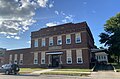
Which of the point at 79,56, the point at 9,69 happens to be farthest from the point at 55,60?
the point at 9,69

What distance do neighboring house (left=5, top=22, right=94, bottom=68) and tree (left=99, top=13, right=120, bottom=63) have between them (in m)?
6.75

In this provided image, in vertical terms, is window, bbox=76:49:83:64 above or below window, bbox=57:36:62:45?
below

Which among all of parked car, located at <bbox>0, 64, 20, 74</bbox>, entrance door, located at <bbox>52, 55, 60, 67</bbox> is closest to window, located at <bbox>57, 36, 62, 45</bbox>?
entrance door, located at <bbox>52, 55, 60, 67</bbox>

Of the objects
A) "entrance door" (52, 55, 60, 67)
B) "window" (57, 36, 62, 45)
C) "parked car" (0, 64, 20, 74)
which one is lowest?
"parked car" (0, 64, 20, 74)

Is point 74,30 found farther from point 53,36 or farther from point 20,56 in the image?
point 20,56

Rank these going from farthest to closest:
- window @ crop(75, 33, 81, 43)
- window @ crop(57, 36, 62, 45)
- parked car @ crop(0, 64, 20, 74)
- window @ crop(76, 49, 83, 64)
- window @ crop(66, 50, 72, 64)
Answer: window @ crop(57, 36, 62, 45)
window @ crop(66, 50, 72, 64)
window @ crop(75, 33, 81, 43)
window @ crop(76, 49, 83, 64)
parked car @ crop(0, 64, 20, 74)

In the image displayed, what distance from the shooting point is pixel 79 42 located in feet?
123

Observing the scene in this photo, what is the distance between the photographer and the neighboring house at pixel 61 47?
3686 centimetres

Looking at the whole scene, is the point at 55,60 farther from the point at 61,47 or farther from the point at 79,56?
the point at 79,56

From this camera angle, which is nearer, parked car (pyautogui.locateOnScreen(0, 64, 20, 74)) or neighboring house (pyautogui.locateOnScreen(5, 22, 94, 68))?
parked car (pyautogui.locateOnScreen(0, 64, 20, 74))

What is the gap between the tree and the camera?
142 feet

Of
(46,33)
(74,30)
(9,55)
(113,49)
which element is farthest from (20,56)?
(113,49)

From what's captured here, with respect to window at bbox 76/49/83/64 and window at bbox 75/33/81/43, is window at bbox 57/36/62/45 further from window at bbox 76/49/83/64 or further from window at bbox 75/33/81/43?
window at bbox 76/49/83/64

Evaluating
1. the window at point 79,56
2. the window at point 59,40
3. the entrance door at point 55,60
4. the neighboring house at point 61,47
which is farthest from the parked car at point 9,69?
Result: the window at point 79,56
